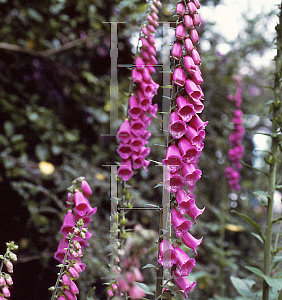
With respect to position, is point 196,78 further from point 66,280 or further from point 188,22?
point 66,280

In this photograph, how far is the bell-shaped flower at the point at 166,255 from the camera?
0.58m

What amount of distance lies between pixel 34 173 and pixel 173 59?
1366 mm

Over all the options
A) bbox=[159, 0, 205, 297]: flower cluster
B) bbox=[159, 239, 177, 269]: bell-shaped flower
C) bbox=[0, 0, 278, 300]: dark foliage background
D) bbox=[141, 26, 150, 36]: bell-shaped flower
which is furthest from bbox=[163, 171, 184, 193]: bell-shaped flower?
bbox=[0, 0, 278, 300]: dark foliage background

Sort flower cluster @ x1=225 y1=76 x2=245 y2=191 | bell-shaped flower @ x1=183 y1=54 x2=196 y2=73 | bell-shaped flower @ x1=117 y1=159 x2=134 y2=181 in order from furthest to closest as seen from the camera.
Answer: flower cluster @ x1=225 y1=76 x2=245 y2=191 → bell-shaped flower @ x1=117 y1=159 x2=134 y2=181 → bell-shaped flower @ x1=183 y1=54 x2=196 y2=73

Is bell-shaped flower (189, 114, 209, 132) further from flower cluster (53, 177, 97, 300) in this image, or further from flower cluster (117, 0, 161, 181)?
flower cluster (53, 177, 97, 300)

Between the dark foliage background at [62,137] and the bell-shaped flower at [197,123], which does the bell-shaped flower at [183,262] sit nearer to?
the bell-shaped flower at [197,123]

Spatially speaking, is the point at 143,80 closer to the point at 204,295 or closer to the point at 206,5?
the point at 204,295

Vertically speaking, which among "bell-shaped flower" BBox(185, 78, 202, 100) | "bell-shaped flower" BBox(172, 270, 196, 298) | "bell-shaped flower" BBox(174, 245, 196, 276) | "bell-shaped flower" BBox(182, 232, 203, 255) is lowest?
"bell-shaped flower" BBox(172, 270, 196, 298)

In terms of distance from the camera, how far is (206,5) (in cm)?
256

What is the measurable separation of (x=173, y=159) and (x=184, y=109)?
121 millimetres

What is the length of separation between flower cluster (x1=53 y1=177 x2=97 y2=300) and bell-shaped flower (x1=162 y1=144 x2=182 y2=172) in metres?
0.22

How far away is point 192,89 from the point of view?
68 cm

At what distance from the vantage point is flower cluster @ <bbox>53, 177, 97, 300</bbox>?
62cm

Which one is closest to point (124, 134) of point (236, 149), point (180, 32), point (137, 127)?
point (137, 127)
